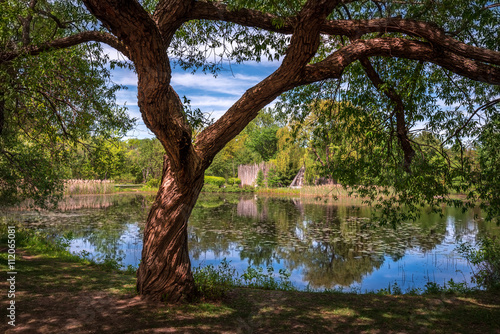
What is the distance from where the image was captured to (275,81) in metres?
4.50

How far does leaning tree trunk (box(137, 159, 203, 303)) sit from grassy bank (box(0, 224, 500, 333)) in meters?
0.24

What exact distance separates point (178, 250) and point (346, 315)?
8.50 feet

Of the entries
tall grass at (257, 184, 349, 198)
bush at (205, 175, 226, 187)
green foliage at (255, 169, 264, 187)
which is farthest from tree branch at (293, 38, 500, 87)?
bush at (205, 175, 226, 187)

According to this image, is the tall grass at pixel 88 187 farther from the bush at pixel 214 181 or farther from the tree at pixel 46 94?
the tree at pixel 46 94

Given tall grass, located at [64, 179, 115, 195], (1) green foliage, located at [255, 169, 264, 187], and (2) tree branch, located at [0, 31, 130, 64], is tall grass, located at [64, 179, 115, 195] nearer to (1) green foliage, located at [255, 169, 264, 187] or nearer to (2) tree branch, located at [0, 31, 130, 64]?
(1) green foliage, located at [255, 169, 264, 187]

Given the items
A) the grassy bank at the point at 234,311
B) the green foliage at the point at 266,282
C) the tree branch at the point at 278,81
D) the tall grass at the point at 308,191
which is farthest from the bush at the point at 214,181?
the tree branch at the point at 278,81

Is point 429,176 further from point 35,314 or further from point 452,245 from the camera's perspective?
point 452,245

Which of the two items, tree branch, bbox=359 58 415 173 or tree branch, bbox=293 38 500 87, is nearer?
tree branch, bbox=293 38 500 87

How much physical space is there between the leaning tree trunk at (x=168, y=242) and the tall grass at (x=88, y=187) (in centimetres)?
2424

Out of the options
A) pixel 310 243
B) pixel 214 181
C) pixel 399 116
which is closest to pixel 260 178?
pixel 214 181

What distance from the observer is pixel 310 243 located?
12227 mm

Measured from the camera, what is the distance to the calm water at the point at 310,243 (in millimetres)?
9078

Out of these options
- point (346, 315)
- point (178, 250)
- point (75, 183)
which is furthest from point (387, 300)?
point (75, 183)

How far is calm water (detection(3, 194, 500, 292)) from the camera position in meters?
9.08
